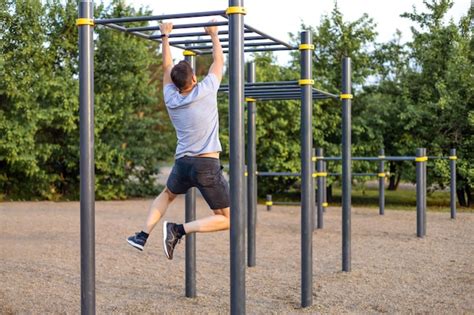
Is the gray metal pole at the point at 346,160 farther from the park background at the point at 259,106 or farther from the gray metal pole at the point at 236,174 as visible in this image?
the park background at the point at 259,106

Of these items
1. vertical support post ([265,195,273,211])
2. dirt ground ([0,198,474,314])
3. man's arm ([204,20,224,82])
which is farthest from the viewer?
vertical support post ([265,195,273,211])

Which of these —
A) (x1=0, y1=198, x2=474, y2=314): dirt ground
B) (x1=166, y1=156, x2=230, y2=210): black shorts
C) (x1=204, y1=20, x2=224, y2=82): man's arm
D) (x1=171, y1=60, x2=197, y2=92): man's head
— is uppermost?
(x1=204, y1=20, x2=224, y2=82): man's arm

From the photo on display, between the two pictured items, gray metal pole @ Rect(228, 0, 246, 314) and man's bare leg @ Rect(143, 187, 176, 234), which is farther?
man's bare leg @ Rect(143, 187, 176, 234)

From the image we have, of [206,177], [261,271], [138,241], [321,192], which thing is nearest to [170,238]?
[138,241]

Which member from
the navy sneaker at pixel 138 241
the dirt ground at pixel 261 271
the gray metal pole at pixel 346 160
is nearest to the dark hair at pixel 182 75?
the navy sneaker at pixel 138 241

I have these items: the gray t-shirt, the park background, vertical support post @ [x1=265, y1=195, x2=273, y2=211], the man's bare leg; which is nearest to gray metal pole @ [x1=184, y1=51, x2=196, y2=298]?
the man's bare leg

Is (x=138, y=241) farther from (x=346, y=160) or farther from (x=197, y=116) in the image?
(x=346, y=160)

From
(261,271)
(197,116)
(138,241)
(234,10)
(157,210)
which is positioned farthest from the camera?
(261,271)

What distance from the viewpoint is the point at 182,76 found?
A: 399cm

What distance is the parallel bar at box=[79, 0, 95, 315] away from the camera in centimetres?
387

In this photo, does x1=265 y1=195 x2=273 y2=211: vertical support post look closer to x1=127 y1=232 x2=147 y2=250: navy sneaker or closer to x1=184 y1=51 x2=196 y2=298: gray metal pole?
x1=184 y1=51 x2=196 y2=298: gray metal pole

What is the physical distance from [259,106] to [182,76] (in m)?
10.7

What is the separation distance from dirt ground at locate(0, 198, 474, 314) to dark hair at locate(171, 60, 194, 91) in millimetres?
1706

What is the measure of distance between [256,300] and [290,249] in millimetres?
2977
